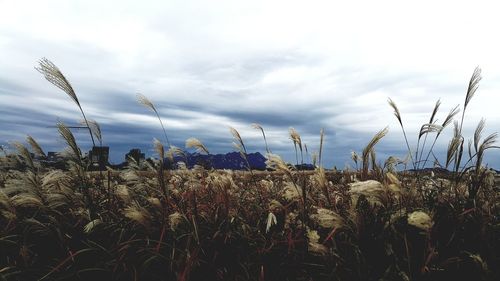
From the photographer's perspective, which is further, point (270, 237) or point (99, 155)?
point (99, 155)

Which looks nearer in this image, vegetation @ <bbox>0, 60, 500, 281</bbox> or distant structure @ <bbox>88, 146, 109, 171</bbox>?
vegetation @ <bbox>0, 60, 500, 281</bbox>

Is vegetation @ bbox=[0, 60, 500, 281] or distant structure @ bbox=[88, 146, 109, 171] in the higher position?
distant structure @ bbox=[88, 146, 109, 171]

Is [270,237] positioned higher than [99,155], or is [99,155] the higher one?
[99,155]

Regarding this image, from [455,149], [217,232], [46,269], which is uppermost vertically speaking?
[455,149]

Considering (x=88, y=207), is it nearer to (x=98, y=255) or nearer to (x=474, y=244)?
(x=98, y=255)

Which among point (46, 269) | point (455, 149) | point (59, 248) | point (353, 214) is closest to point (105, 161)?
point (59, 248)

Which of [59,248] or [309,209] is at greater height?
[309,209]

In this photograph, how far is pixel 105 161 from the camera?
6547 mm

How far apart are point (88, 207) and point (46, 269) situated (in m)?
0.91

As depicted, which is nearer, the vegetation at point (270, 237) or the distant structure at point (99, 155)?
the vegetation at point (270, 237)

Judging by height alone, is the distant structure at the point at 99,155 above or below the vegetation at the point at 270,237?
above

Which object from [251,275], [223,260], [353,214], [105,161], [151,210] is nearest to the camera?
[353,214]

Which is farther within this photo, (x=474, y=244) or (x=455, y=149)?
(x=455, y=149)

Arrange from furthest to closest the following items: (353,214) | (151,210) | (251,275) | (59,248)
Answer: (151,210) → (59,248) → (251,275) → (353,214)
